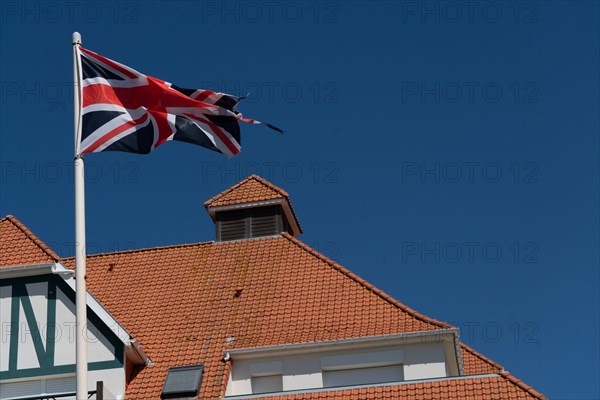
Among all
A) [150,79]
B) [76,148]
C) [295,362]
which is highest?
[150,79]

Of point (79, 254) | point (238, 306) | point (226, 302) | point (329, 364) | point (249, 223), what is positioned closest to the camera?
point (79, 254)

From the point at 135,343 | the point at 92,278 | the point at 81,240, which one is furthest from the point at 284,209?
the point at 81,240

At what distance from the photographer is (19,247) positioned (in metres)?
25.0

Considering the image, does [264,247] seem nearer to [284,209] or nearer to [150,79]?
[284,209]

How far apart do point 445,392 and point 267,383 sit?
4.85 meters

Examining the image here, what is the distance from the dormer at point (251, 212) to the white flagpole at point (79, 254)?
14231mm

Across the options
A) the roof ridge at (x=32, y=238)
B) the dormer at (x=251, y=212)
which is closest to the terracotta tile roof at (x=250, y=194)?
the dormer at (x=251, y=212)

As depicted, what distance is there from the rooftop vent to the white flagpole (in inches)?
305

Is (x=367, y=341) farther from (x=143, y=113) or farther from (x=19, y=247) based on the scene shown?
(x=143, y=113)

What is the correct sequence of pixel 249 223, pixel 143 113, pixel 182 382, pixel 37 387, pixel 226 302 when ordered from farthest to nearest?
pixel 249 223 → pixel 226 302 → pixel 182 382 → pixel 37 387 → pixel 143 113

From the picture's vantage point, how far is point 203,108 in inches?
698

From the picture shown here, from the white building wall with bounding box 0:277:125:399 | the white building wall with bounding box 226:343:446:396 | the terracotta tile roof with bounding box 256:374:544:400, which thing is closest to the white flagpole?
the white building wall with bounding box 0:277:125:399

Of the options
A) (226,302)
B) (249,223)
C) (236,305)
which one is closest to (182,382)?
(236,305)

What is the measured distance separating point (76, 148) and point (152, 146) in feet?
Answer: 4.57
